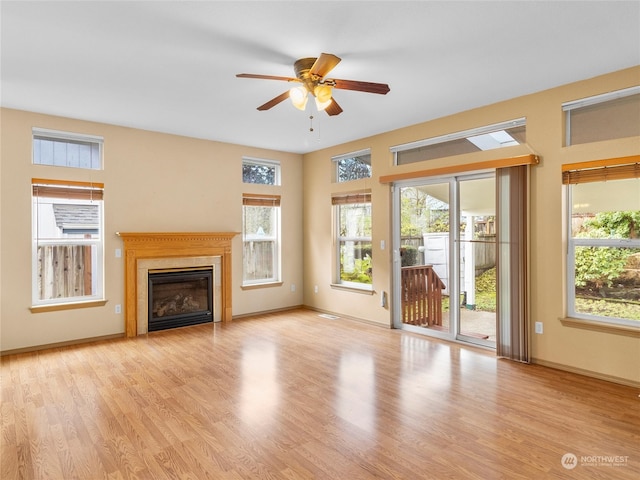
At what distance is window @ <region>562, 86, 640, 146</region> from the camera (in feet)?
11.0

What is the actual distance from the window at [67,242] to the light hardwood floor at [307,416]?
2.52 ft

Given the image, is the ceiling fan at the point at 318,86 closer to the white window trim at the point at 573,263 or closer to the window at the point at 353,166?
the white window trim at the point at 573,263

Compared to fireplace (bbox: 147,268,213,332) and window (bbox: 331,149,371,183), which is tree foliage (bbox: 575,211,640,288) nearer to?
window (bbox: 331,149,371,183)


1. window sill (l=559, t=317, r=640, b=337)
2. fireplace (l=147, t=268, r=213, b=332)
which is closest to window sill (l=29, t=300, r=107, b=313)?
fireplace (l=147, t=268, r=213, b=332)

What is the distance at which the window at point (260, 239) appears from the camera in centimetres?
629

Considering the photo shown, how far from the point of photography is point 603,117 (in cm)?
351

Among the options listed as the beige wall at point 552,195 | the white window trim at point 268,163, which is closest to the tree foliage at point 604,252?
the beige wall at point 552,195

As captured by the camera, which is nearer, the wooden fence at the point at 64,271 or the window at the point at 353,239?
the wooden fence at the point at 64,271

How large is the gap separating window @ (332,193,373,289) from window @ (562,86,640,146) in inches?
105

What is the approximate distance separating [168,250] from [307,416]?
3.46m

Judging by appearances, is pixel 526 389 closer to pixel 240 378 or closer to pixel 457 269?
pixel 457 269

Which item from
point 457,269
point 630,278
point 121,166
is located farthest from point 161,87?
point 630,278

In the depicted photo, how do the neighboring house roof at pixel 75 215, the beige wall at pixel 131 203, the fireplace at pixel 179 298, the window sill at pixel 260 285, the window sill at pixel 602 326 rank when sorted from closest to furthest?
1. the window sill at pixel 602 326
2. the beige wall at pixel 131 203
3. the neighboring house roof at pixel 75 215
4. the fireplace at pixel 179 298
5. the window sill at pixel 260 285

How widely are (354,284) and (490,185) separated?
256 cm
